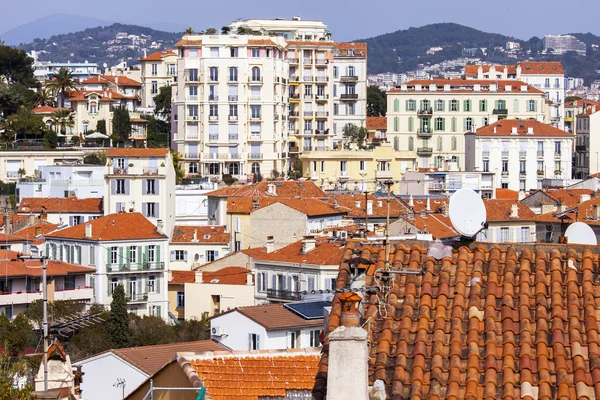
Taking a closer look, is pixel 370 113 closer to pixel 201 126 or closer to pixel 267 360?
pixel 201 126

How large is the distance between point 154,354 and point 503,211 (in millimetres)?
34397

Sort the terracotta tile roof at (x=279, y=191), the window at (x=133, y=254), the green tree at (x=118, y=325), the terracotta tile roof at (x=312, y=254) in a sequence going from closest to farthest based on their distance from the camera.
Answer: the green tree at (x=118, y=325) → the terracotta tile roof at (x=312, y=254) → the window at (x=133, y=254) → the terracotta tile roof at (x=279, y=191)

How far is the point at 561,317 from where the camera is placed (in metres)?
10.1

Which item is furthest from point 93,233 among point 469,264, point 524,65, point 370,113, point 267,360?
point 524,65

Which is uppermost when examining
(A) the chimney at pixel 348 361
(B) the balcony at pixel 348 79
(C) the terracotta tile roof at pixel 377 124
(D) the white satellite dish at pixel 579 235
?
(B) the balcony at pixel 348 79

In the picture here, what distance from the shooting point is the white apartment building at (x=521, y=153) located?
8875 centimetres

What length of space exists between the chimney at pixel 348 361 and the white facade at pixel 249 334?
20.8 m

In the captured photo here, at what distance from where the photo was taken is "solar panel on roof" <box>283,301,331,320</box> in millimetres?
31700

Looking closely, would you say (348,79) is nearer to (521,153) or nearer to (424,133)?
(424,133)

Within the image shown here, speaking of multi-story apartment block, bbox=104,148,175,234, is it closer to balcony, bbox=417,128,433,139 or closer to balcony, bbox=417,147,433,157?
balcony, bbox=417,147,433,157

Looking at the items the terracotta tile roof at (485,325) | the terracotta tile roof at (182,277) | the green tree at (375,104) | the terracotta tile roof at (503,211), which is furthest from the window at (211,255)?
the green tree at (375,104)

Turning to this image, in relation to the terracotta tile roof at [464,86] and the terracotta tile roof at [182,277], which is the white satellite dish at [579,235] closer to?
the terracotta tile roof at [182,277]

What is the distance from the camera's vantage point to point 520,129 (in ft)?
293

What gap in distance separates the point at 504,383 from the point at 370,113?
114m
